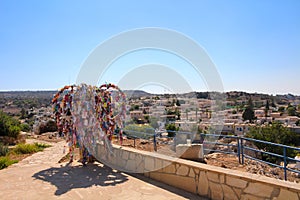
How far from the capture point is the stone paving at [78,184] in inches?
175

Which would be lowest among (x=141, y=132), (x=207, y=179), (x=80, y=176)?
(x=80, y=176)

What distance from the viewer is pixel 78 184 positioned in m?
5.16

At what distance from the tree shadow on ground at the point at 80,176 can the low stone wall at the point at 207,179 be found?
49 centimetres

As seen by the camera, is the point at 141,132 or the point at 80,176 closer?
the point at 80,176

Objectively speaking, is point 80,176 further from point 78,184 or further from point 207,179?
point 207,179

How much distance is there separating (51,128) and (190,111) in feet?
36.0

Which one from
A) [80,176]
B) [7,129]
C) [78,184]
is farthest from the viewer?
[7,129]

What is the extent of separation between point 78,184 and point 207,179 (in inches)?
107

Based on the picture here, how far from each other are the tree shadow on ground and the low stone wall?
0.49 m

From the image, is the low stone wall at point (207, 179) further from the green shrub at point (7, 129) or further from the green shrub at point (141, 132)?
the green shrub at point (7, 129)

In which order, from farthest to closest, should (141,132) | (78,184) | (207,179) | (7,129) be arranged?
1. (7,129)
2. (141,132)
3. (78,184)
4. (207,179)

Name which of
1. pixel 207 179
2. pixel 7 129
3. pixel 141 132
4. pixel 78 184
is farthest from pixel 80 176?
pixel 7 129

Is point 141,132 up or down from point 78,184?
up

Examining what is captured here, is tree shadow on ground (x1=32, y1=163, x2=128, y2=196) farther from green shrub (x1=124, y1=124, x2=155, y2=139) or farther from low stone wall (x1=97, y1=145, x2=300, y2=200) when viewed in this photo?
green shrub (x1=124, y1=124, x2=155, y2=139)
